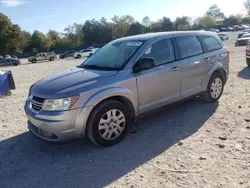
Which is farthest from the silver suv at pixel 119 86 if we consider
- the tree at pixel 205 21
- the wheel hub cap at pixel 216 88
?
the tree at pixel 205 21

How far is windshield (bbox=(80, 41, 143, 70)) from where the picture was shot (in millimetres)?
4156

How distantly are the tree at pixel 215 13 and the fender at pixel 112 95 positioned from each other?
12331cm

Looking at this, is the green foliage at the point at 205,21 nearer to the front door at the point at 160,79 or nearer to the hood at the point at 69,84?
the front door at the point at 160,79

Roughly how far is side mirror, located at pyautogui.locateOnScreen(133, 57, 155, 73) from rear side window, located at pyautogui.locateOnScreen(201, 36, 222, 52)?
6.34ft

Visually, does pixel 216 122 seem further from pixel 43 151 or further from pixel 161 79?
pixel 43 151

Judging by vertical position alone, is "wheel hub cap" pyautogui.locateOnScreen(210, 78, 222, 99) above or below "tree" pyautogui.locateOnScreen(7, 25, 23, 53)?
below

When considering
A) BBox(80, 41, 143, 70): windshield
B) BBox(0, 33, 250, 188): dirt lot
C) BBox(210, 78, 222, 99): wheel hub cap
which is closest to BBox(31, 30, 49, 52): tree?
BBox(0, 33, 250, 188): dirt lot

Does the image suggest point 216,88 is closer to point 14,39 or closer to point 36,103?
point 36,103

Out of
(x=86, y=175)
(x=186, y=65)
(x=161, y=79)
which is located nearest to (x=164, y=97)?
(x=161, y=79)

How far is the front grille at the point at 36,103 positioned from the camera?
3.60 metres

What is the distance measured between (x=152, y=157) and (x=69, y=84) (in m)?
1.67

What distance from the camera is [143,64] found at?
3.94 m

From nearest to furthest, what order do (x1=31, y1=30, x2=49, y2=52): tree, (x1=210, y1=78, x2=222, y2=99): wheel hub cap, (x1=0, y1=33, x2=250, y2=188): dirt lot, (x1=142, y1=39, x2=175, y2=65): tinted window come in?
(x1=0, y1=33, x2=250, y2=188): dirt lot
(x1=142, y1=39, x2=175, y2=65): tinted window
(x1=210, y1=78, x2=222, y2=99): wheel hub cap
(x1=31, y1=30, x2=49, y2=52): tree

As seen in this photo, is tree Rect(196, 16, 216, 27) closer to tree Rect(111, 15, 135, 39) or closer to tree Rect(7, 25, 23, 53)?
tree Rect(111, 15, 135, 39)
